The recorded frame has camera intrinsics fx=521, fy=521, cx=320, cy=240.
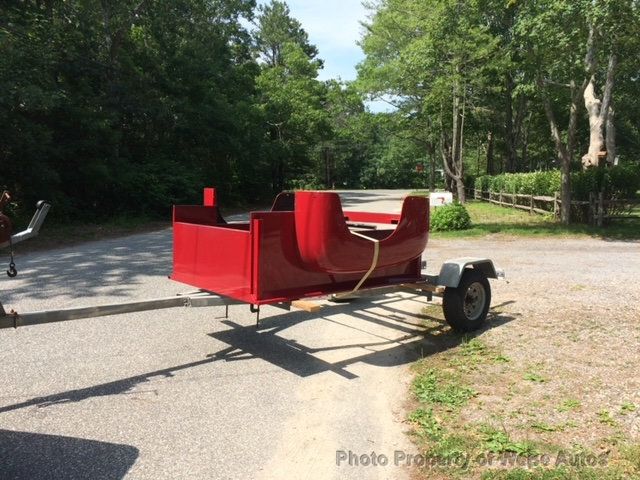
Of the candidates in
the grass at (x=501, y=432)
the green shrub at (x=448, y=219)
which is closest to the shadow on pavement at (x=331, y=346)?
the grass at (x=501, y=432)

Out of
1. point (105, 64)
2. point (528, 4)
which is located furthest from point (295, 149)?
point (528, 4)

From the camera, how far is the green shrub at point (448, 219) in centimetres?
1622

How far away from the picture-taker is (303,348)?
17.4 feet

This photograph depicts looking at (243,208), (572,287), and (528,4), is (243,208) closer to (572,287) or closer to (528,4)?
(528,4)

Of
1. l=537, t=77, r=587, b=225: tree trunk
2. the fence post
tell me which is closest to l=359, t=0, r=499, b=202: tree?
l=537, t=77, r=587, b=225: tree trunk

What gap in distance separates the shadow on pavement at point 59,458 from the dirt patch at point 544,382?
180cm

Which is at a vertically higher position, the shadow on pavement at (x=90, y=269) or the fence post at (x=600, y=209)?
the fence post at (x=600, y=209)

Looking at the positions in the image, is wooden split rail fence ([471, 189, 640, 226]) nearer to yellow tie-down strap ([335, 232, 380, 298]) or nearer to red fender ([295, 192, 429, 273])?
red fender ([295, 192, 429, 273])

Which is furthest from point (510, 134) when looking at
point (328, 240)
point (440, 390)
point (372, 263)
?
point (440, 390)

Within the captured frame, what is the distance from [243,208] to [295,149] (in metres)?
9.95

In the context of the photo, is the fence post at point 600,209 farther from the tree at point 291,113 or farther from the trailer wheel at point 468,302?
the tree at point 291,113

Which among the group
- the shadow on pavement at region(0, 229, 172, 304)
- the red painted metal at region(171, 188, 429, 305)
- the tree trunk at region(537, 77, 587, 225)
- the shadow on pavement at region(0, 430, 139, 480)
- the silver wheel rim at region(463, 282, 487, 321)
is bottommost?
the shadow on pavement at region(0, 430, 139, 480)

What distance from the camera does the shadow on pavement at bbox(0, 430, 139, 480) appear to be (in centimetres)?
295

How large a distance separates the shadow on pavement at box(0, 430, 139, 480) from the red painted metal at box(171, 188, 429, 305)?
60.1 inches
